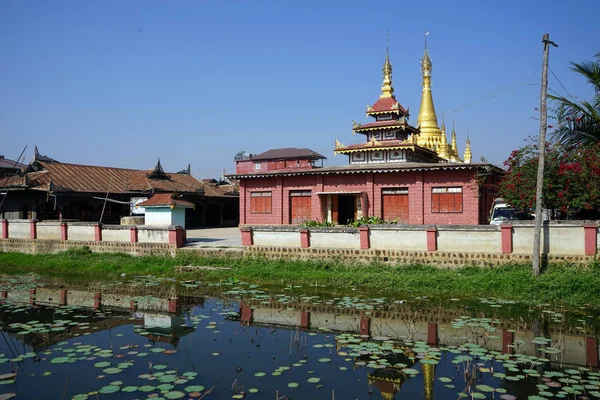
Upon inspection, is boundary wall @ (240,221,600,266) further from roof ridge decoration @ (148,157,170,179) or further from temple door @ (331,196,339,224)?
roof ridge decoration @ (148,157,170,179)

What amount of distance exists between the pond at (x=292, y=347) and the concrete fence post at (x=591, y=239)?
3.27 m

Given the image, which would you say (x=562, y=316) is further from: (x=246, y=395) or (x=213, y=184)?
(x=213, y=184)

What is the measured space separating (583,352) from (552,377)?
1862 mm

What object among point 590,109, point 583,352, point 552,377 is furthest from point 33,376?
point 590,109

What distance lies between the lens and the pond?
7578 mm

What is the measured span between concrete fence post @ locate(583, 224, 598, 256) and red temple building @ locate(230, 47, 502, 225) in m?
6.67

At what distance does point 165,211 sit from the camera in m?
22.8

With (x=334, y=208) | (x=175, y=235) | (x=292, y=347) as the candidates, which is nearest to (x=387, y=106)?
(x=334, y=208)

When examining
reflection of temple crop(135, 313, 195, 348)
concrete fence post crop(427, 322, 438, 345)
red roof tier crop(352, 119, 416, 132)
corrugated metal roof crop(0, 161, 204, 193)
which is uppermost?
red roof tier crop(352, 119, 416, 132)

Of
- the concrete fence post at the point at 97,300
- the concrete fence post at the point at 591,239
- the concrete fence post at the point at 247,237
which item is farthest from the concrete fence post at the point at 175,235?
the concrete fence post at the point at 591,239

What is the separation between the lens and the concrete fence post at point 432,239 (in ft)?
54.5

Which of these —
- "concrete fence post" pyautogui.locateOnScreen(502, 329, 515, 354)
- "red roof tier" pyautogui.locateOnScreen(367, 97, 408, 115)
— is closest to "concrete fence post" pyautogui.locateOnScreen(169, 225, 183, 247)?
"concrete fence post" pyautogui.locateOnScreen(502, 329, 515, 354)

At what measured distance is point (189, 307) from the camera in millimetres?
13375

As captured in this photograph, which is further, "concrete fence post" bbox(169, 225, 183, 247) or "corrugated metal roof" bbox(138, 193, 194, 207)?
"corrugated metal roof" bbox(138, 193, 194, 207)
